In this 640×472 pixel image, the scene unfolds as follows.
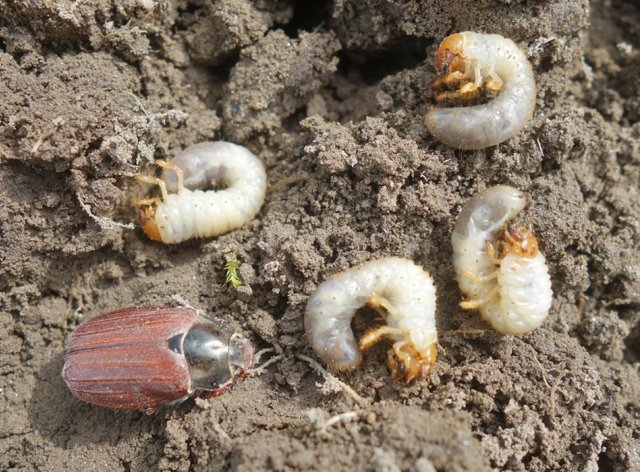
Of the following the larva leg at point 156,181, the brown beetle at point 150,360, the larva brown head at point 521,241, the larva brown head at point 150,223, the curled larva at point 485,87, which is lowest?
the brown beetle at point 150,360

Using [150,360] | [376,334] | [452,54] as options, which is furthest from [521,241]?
[150,360]

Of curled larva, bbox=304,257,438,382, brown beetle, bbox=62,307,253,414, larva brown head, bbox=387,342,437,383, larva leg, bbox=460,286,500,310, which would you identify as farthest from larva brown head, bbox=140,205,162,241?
larva leg, bbox=460,286,500,310

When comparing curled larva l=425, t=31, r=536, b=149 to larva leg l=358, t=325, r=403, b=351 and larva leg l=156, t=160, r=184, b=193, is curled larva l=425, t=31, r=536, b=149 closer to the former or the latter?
larva leg l=358, t=325, r=403, b=351

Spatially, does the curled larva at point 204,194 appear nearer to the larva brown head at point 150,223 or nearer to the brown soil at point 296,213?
the larva brown head at point 150,223

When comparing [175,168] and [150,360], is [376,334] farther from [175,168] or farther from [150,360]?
[175,168]

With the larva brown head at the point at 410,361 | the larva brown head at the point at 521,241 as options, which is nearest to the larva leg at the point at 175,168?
the larva brown head at the point at 410,361

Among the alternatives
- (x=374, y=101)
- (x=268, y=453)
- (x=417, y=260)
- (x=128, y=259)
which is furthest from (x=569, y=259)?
(x=128, y=259)
